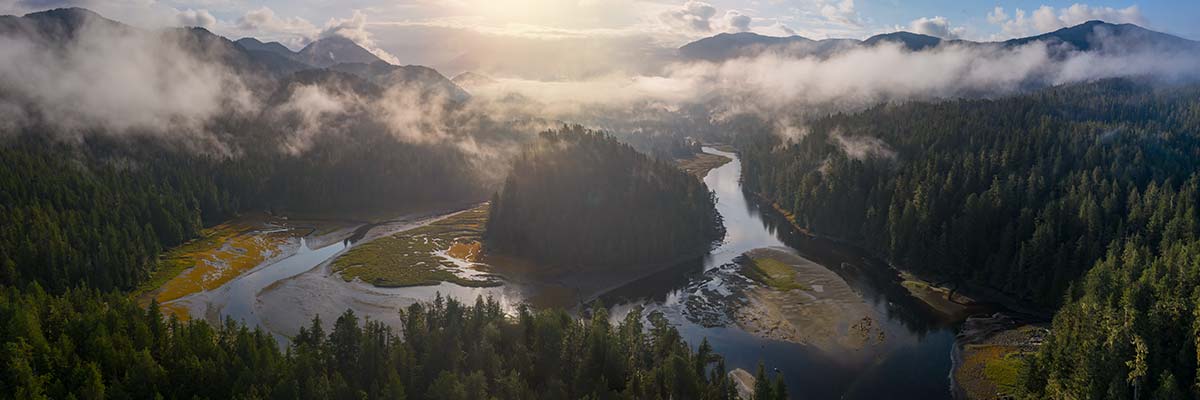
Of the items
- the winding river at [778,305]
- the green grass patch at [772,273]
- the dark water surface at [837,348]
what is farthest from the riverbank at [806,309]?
the dark water surface at [837,348]

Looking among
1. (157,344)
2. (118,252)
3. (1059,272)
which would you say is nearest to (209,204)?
(118,252)

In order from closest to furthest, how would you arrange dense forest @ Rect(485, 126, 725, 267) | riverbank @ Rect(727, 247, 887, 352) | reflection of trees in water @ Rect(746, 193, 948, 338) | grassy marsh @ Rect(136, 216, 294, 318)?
riverbank @ Rect(727, 247, 887, 352)
reflection of trees in water @ Rect(746, 193, 948, 338)
grassy marsh @ Rect(136, 216, 294, 318)
dense forest @ Rect(485, 126, 725, 267)

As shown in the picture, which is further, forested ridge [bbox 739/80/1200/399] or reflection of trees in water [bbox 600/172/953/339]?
reflection of trees in water [bbox 600/172/953/339]

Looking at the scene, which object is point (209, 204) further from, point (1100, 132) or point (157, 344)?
point (1100, 132)

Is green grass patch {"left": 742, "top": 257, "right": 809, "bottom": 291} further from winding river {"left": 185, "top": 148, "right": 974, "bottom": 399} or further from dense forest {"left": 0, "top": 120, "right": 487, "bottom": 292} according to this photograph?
dense forest {"left": 0, "top": 120, "right": 487, "bottom": 292}

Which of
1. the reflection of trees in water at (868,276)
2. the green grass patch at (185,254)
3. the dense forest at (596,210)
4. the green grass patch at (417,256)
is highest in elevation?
the dense forest at (596,210)

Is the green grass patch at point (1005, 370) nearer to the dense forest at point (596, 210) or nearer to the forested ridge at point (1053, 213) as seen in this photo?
the forested ridge at point (1053, 213)

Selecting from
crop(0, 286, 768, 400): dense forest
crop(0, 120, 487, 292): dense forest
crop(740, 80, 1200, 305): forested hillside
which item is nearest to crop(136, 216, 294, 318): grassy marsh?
crop(0, 120, 487, 292): dense forest
